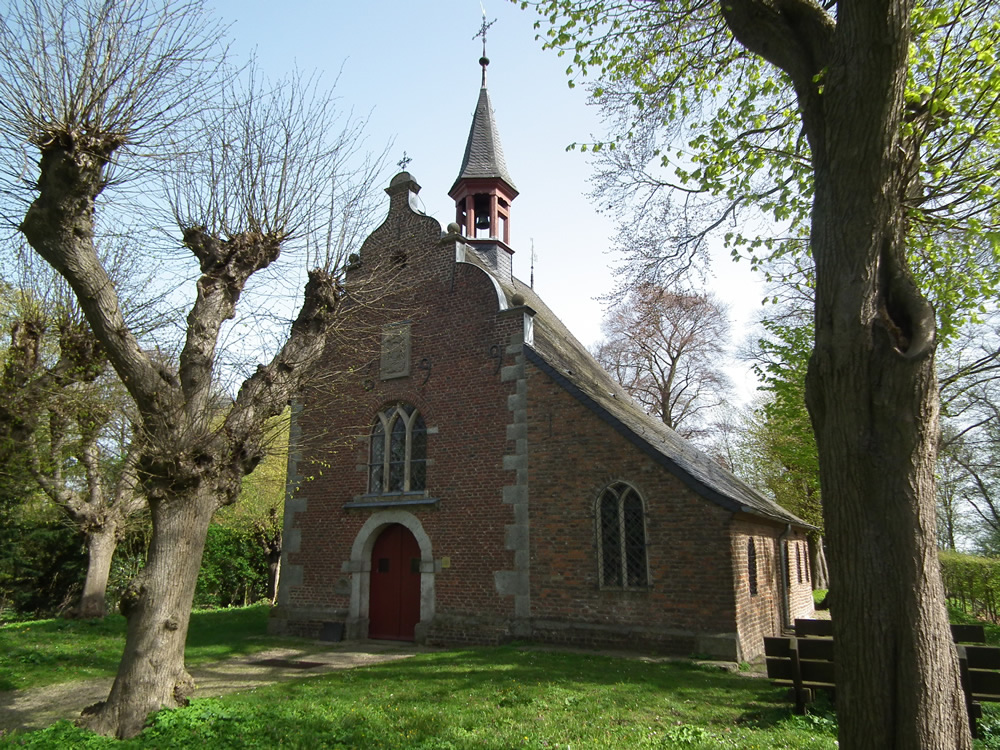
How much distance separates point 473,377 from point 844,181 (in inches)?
371

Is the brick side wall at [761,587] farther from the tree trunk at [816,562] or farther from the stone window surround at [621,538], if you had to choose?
the tree trunk at [816,562]

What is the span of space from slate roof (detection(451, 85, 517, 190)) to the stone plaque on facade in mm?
5747

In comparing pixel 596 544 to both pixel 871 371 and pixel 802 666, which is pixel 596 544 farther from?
pixel 871 371

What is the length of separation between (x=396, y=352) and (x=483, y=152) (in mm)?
7476

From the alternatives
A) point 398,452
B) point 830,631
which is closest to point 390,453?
point 398,452

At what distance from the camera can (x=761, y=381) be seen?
16.6 m

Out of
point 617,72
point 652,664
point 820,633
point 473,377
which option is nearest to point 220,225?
point 617,72

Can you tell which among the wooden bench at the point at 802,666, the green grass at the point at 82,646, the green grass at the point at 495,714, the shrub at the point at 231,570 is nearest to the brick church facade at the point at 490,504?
the green grass at the point at 82,646

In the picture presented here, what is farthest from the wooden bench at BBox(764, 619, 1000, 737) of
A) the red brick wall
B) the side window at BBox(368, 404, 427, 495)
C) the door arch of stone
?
the side window at BBox(368, 404, 427, 495)

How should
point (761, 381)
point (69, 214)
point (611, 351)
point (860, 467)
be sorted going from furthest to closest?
point (611, 351), point (761, 381), point (69, 214), point (860, 467)

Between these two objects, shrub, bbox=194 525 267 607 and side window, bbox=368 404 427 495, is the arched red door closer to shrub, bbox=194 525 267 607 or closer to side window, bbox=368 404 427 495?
side window, bbox=368 404 427 495

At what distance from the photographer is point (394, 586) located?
45.1 feet

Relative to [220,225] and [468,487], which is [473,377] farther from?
[220,225]

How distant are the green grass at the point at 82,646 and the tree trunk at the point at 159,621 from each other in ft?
14.4
